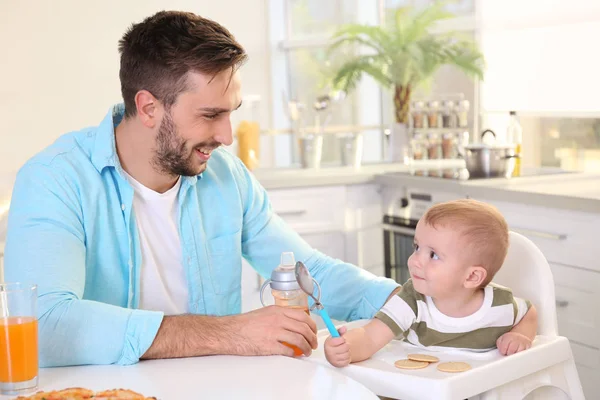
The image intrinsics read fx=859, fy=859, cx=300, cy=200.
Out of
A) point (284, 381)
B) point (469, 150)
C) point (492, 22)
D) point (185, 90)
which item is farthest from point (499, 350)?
point (492, 22)

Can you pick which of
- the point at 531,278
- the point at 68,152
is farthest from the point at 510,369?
the point at 68,152

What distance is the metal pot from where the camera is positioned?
3369mm

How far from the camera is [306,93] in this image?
483cm

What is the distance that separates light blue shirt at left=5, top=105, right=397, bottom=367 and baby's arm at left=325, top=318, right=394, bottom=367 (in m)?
0.28

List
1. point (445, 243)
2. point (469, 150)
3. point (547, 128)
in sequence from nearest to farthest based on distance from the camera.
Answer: point (445, 243) < point (469, 150) < point (547, 128)

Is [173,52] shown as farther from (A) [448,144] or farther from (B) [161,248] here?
(A) [448,144]

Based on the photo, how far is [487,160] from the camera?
337 cm

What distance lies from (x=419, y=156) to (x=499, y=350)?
8.81ft

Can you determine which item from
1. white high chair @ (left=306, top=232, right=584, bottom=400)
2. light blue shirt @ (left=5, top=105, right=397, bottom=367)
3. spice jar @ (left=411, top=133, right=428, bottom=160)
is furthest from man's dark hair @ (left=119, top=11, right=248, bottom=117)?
spice jar @ (left=411, top=133, right=428, bottom=160)

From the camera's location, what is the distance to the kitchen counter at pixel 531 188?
8.95 ft

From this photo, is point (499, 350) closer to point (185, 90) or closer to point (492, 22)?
point (185, 90)

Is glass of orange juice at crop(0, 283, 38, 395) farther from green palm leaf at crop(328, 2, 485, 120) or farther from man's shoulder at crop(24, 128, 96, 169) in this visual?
green palm leaf at crop(328, 2, 485, 120)

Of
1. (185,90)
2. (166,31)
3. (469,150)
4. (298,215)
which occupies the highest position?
(166,31)

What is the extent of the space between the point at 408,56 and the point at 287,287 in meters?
2.78
